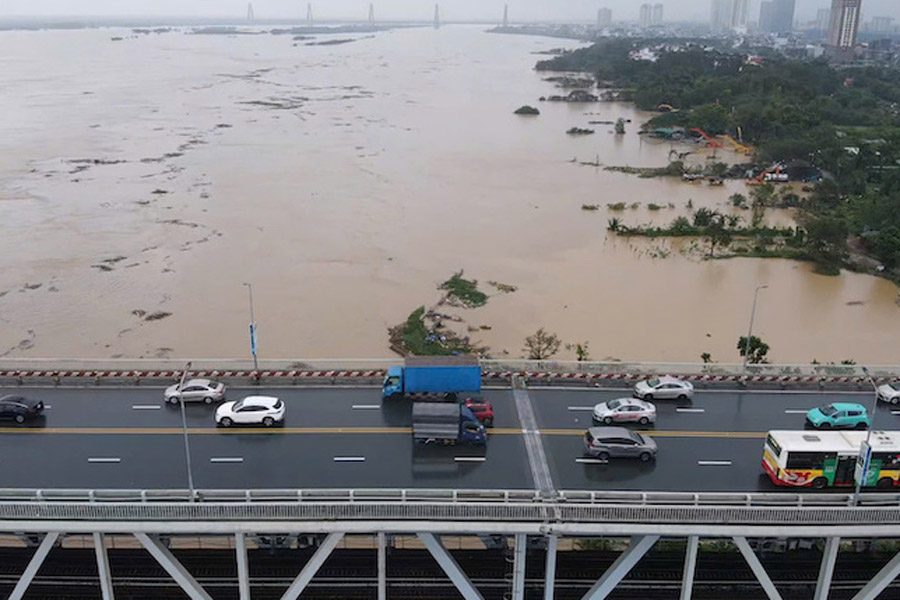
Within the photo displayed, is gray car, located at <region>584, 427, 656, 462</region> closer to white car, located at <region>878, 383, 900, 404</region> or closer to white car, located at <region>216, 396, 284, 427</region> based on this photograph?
white car, located at <region>216, 396, 284, 427</region>

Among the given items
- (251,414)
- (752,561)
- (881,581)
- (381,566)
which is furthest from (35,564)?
(881,581)

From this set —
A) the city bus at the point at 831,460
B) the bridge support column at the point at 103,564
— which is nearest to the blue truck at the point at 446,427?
the city bus at the point at 831,460

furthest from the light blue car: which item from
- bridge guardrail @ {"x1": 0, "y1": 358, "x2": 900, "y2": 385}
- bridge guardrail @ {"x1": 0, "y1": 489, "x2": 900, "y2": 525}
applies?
bridge guardrail @ {"x1": 0, "y1": 489, "x2": 900, "y2": 525}

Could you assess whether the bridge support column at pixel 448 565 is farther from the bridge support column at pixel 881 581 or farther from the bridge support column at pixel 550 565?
the bridge support column at pixel 881 581

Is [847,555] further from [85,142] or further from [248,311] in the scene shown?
[85,142]

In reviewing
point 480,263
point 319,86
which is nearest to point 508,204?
point 480,263

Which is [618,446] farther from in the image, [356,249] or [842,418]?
[356,249]
